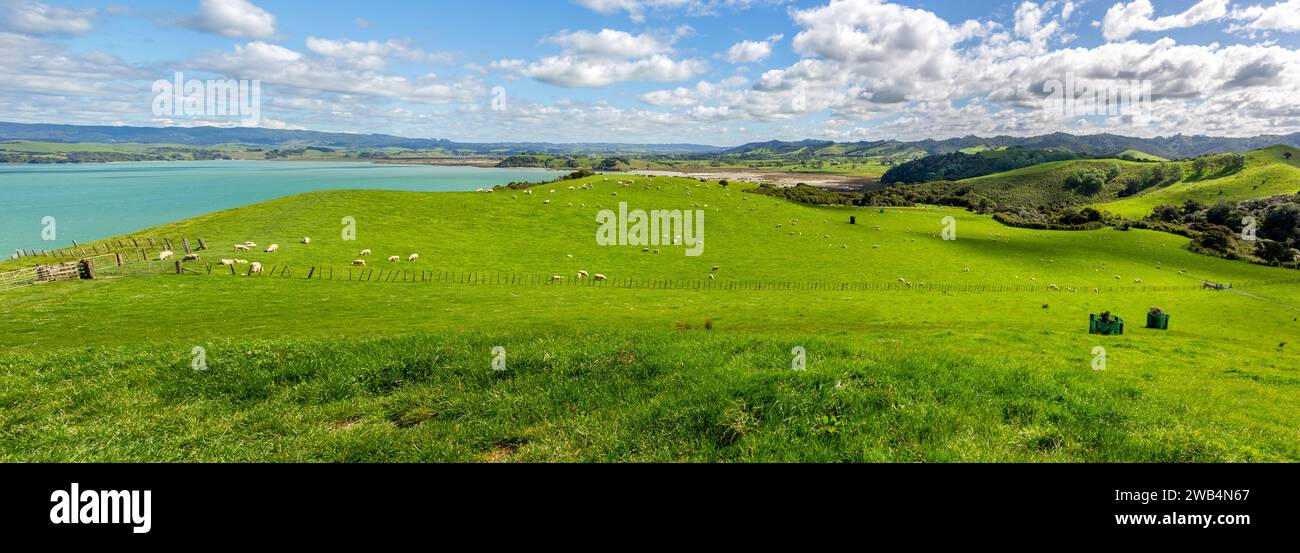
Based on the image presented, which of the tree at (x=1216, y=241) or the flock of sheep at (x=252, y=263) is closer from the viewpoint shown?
the flock of sheep at (x=252, y=263)

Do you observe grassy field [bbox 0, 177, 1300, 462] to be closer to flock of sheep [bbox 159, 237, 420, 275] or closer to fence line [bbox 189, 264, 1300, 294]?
flock of sheep [bbox 159, 237, 420, 275]

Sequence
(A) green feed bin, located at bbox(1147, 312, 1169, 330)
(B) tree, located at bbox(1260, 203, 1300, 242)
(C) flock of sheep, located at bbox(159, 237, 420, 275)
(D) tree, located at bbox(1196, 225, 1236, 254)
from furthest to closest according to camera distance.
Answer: (B) tree, located at bbox(1260, 203, 1300, 242) → (D) tree, located at bbox(1196, 225, 1236, 254) → (C) flock of sheep, located at bbox(159, 237, 420, 275) → (A) green feed bin, located at bbox(1147, 312, 1169, 330)

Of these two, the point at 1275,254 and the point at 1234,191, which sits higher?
the point at 1234,191

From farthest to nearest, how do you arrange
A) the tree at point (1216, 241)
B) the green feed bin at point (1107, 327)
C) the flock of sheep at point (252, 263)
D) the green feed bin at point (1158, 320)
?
the tree at point (1216, 241)
the flock of sheep at point (252, 263)
the green feed bin at point (1158, 320)
the green feed bin at point (1107, 327)

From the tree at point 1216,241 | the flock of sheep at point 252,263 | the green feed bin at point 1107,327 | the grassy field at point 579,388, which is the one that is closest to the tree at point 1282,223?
the tree at point 1216,241

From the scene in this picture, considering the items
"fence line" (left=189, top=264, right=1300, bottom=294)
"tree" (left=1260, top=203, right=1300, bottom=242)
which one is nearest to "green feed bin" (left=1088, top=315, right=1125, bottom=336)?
"fence line" (left=189, top=264, right=1300, bottom=294)

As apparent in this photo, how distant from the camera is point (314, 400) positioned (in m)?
11.9

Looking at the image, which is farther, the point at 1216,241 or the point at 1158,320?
the point at 1216,241

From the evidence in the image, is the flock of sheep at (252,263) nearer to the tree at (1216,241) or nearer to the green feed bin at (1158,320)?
the green feed bin at (1158,320)

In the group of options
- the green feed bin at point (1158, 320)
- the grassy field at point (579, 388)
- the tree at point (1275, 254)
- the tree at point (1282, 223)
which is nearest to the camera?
the grassy field at point (579, 388)

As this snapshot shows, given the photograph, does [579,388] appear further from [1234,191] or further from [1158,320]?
[1234,191]

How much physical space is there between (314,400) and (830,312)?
37092 mm

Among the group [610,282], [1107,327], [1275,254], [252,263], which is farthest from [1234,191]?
[252,263]

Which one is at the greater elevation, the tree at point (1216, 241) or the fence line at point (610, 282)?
the tree at point (1216, 241)
